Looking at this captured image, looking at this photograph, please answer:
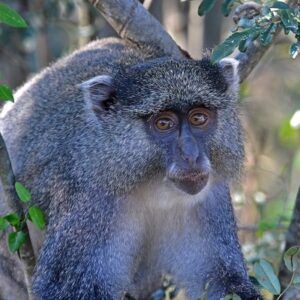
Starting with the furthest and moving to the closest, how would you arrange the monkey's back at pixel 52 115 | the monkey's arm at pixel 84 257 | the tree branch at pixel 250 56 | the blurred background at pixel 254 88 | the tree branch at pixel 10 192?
the blurred background at pixel 254 88
the tree branch at pixel 250 56
the monkey's back at pixel 52 115
the monkey's arm at pixel 84 257
the tree branch at pixel 10 192

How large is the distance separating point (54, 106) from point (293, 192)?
6.26 metres

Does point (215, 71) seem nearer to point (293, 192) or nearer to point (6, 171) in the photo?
point (6, 171)

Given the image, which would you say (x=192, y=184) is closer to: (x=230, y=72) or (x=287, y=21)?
(x=230, y=72)

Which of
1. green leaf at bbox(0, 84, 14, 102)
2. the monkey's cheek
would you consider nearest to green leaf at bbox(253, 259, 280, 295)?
the monkey's cheek

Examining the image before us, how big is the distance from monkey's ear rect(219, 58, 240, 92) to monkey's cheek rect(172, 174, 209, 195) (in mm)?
1005

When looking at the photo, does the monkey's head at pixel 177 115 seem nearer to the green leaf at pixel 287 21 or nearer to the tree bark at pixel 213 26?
the green leaf at pixel 287 21

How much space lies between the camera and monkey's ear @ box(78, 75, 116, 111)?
6.73m

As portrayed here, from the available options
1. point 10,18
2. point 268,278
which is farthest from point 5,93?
point 268,278

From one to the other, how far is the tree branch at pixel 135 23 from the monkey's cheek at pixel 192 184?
6.75 ft

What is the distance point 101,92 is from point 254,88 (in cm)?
695

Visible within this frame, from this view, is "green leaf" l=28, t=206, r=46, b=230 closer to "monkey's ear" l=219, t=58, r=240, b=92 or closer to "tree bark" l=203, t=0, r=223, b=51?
"monkey's ear" l=219, t=58, r=240, b=92

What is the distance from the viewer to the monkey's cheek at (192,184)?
615 centimetres

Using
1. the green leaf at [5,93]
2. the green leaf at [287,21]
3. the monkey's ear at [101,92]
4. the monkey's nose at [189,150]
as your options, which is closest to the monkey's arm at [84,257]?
the monkey's ear at [101,92]

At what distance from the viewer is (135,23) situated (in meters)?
8.06
